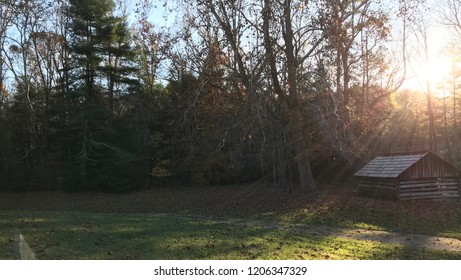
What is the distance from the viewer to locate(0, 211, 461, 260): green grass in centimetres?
845

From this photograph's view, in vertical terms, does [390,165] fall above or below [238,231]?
above

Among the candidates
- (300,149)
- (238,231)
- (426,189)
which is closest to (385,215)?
(426,189)

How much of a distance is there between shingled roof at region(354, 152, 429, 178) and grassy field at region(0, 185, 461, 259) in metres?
1.52

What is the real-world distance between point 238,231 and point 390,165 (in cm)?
1181

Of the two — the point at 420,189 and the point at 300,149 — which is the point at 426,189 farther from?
the point at 300,149

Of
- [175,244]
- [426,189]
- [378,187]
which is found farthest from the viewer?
[378,187]

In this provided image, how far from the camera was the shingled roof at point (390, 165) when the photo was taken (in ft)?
66.2

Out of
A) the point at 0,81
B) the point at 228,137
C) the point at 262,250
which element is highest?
the point at 0,81

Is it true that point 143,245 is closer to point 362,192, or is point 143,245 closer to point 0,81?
point 362,192

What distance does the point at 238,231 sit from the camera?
1270 centimetres

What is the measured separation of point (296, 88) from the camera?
2016cm

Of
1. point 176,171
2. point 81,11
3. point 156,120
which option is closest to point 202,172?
point 176,171

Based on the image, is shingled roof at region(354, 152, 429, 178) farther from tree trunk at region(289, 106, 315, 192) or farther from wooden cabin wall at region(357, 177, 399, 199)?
tree trunk at region(289, 106, 315, 192)

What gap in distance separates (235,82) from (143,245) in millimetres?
12500
